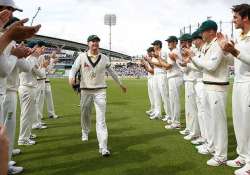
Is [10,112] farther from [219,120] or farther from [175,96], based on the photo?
[175,96]

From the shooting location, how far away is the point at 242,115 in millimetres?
6941

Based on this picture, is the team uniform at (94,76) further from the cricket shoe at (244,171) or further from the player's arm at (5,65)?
the player's arm at (5,65)

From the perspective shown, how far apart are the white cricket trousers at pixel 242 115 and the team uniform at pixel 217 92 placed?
1.93 feet

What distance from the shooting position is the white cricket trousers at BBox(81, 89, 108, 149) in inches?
345

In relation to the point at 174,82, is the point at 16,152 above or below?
below

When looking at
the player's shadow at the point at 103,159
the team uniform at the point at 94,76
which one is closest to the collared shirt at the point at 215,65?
the player's shadow at the point at 103,159

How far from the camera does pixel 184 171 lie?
7223 mm

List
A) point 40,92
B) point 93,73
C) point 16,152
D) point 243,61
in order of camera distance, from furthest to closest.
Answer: point 40,92 < point 93,73 < point 16,152 < point 243,61

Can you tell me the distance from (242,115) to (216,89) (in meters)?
1.00

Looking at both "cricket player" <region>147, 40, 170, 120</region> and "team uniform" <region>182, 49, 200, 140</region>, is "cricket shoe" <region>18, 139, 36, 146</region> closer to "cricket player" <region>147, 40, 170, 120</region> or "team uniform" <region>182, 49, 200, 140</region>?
"team uniform" <region>182, 49, 200, 140</region>

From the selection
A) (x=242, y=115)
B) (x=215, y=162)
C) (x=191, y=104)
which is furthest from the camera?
(x=191, y=104)

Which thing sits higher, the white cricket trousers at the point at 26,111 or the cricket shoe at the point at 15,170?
the white cricket trousers at the point at 26,111

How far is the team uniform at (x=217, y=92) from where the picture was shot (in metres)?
7.68

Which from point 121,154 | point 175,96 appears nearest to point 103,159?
point 121,154
